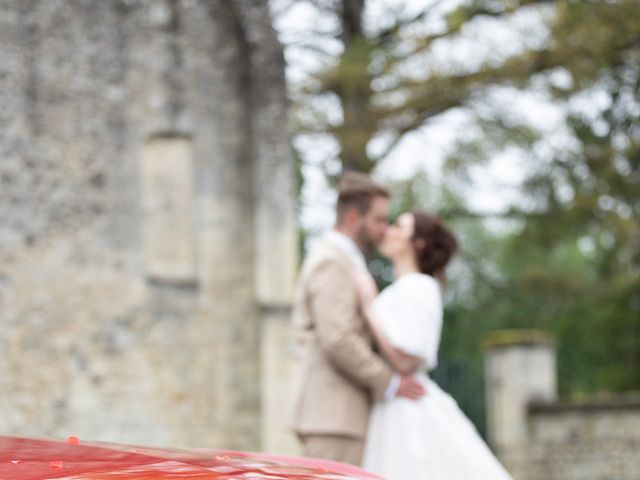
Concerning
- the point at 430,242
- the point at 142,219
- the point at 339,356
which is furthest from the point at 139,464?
the point at 142,219

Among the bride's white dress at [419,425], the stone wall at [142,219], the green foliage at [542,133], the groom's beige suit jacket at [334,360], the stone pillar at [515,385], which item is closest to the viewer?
the bride's white dress at [419,425]


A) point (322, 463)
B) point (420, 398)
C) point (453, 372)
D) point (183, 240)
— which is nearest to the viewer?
point (322, 463)

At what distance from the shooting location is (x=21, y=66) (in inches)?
436

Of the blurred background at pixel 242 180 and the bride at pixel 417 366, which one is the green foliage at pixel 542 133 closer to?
the blurred background at pixel 242 180

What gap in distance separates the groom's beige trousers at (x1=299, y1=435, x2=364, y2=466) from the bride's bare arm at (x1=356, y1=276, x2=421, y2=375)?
446 mm

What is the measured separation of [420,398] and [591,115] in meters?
11.3

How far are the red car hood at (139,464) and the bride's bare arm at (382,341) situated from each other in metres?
2.19

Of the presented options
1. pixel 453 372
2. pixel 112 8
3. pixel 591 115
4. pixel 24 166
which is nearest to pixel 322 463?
pixel 24 166

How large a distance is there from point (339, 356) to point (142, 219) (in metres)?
6.21

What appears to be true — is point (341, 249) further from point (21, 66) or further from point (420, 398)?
point (21, 66)

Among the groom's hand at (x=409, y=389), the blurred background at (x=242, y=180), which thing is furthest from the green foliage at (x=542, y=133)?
the groom's hand at (x=409, y=389)

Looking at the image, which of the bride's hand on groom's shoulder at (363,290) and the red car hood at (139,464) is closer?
the red car hood at (139,464)

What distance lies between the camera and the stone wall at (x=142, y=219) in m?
11.0

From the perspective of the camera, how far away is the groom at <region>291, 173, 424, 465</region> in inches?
247
